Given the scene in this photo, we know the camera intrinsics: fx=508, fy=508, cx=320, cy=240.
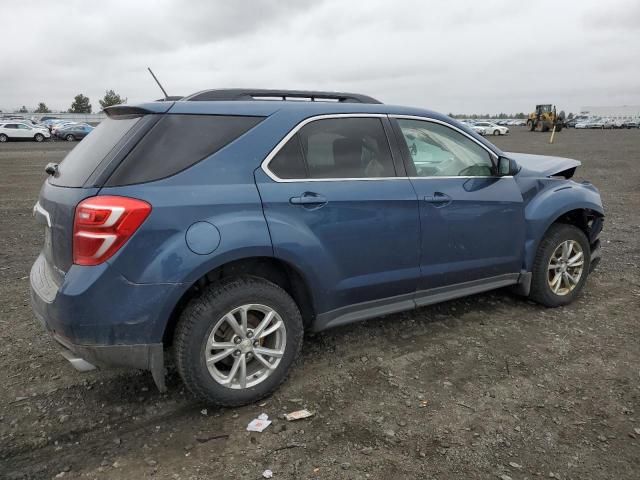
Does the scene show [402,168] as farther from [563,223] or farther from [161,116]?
[563,223]

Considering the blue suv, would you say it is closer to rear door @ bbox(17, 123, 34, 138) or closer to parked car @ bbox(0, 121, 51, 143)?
parked car @ bbox(0, 121, 51, 143)

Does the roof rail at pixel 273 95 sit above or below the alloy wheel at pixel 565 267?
above

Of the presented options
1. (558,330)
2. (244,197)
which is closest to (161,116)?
(244,197)

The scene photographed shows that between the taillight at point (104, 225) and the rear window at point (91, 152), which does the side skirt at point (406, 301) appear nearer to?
the taillight at point (104, 225)

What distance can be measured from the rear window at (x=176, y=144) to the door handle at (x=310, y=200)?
511 mm

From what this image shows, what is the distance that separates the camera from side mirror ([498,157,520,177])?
405 cm

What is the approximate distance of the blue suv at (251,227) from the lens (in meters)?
2.64

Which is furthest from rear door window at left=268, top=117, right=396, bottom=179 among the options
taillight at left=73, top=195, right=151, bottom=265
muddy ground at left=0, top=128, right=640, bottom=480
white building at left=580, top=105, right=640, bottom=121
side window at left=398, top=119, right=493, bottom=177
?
white building at left=580, top=105, right=640, bottom=121

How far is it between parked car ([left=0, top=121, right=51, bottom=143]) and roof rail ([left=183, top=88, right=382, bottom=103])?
39161 mm

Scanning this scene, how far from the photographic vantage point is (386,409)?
3.03 m

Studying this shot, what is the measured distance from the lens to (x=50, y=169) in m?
3.34

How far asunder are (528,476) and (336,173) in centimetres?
201

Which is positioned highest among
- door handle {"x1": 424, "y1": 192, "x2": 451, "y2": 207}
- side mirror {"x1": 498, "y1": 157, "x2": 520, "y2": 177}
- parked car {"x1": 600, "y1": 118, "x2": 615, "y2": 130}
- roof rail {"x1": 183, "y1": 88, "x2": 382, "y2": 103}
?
roof rail {"x1": 183, "y1": 88, "x2": 382, "y2": 103}

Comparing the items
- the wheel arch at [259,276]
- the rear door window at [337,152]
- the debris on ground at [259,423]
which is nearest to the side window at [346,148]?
the rear door window at [337,152]
